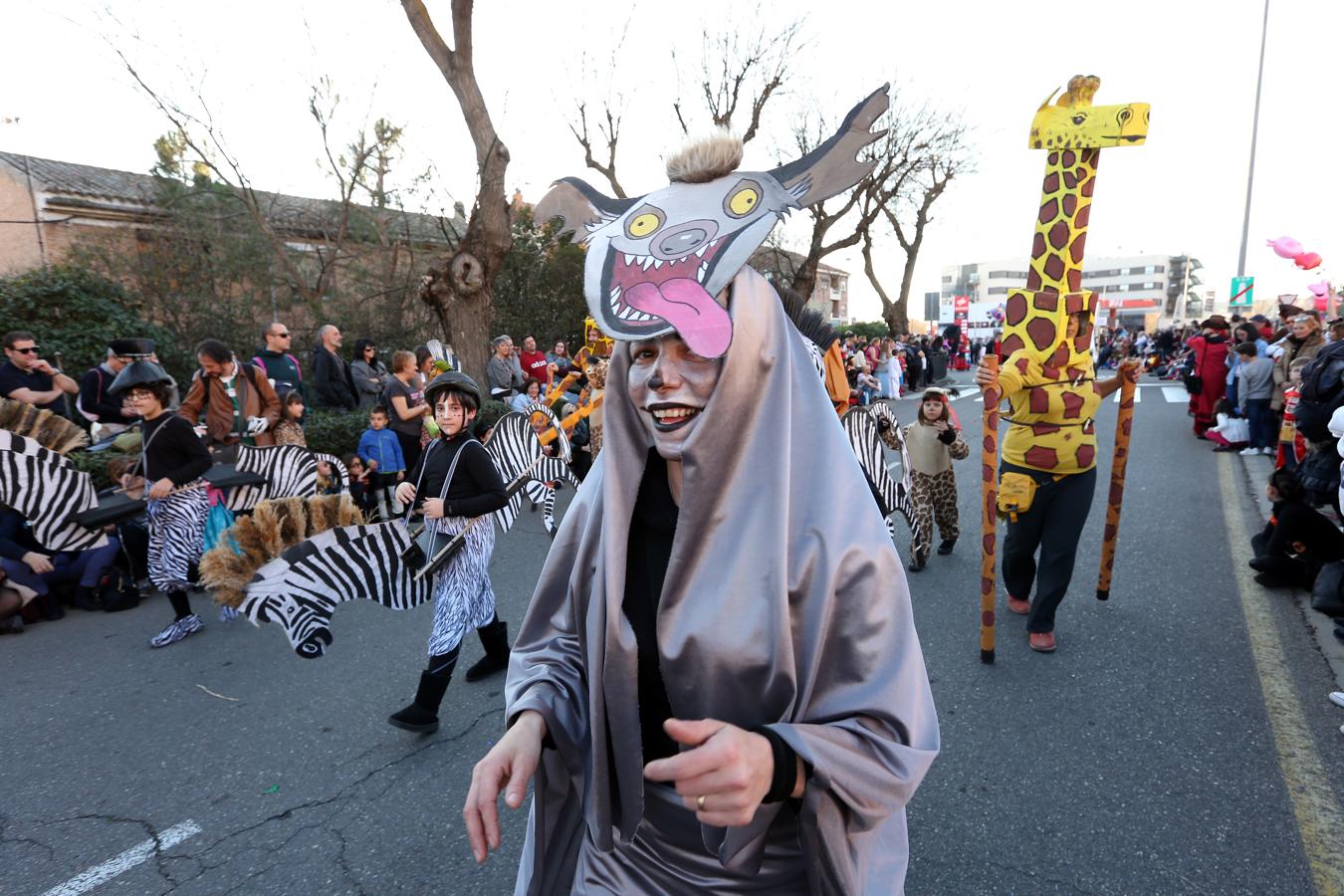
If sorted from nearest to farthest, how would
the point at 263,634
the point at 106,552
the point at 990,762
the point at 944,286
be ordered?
the point at 990,762
the point at 263,634
the point at 106,552
the point at 944,286

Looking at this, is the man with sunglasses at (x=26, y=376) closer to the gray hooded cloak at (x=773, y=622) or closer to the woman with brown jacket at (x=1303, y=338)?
the gray hooded cloak at (x=773, y=622)

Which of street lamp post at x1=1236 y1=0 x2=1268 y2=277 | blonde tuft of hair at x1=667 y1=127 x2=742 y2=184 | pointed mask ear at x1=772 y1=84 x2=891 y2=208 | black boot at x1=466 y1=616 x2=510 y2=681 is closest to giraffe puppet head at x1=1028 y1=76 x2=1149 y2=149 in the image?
pointed mask ear at x1=772 y1=84 x2=891 y2=208

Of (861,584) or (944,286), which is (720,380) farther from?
(944,286)

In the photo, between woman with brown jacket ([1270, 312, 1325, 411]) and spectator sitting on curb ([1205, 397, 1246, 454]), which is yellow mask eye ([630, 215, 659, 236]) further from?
spectator sitting on curb ([1205, 397, 1246, 454])

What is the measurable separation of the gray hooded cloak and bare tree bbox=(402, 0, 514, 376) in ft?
33.0

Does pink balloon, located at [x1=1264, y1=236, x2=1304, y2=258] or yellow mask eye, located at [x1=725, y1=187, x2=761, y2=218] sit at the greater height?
pink balloon, located at [x1=1264, y1=236, x2=1304, y2=258]

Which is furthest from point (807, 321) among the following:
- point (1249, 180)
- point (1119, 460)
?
point (1249, 180)

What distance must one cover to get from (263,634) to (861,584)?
16.8 feet

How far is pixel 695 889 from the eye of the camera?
1.39 meters

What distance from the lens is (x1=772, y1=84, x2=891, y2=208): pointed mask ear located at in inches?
65.1

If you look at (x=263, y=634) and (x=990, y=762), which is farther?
(x=263, y=634)

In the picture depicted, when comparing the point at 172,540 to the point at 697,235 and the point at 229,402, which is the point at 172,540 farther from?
the point at 697,235

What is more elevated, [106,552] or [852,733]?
[852,733]

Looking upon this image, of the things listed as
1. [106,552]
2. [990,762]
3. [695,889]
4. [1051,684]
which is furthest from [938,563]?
[106,552]
